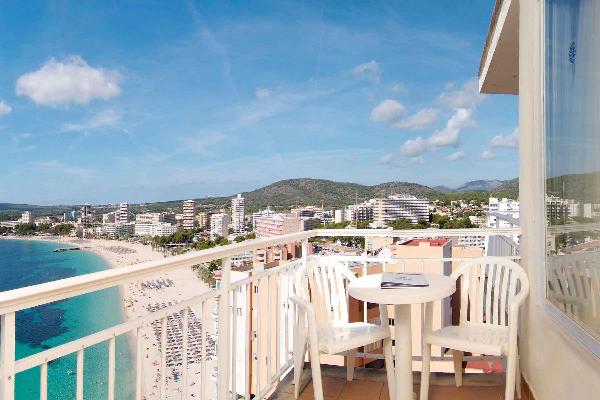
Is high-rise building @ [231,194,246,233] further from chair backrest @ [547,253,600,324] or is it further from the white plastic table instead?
chair backrest @ [547,253,600,324]

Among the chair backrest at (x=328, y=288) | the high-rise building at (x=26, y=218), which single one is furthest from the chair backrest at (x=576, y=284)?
the high-rise building at (x=26, y=218)

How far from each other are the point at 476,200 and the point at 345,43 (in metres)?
28.0

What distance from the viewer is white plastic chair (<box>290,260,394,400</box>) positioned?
8.79 ft

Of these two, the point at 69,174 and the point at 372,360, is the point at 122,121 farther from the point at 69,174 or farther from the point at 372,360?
the point at 372,360

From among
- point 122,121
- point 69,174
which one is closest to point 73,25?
point 122,121

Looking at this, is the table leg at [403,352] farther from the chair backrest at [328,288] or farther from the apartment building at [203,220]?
the apartment building at [203,220]

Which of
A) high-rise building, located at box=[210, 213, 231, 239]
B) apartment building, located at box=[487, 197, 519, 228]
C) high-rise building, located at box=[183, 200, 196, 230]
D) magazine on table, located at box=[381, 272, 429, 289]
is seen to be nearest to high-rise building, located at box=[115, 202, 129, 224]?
high-rise building, located at box=[183, 200, 196, 230]

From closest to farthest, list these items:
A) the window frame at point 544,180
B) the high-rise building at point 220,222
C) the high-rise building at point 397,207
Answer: the window frame at point 544,180 → the high-rise building at point 397,207 → the high-rise building at point 220,222

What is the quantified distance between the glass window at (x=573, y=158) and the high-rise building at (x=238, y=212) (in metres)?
8.25

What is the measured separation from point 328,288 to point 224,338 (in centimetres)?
111

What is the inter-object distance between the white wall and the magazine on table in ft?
2.29

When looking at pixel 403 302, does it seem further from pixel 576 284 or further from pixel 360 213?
pixel 360 213

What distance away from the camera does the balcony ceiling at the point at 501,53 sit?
12.5 feet

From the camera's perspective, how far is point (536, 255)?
291cm
